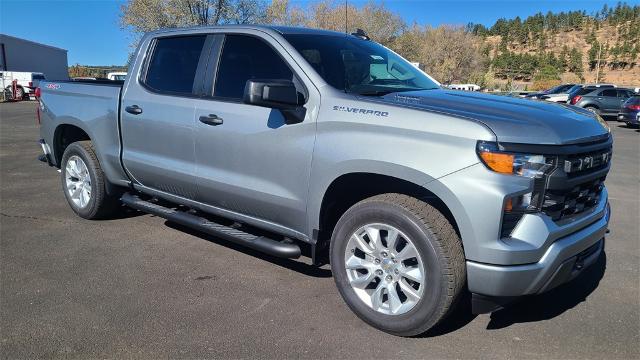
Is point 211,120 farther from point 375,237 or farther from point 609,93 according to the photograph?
point 609,93

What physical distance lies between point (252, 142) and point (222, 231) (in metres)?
0.82

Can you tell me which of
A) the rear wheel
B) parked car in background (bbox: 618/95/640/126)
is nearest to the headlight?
parked car in background (bbox: 618/95/640/126)

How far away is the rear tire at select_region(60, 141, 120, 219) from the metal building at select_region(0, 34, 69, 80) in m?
46.7

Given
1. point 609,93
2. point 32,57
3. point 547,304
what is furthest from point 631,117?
point 32,57

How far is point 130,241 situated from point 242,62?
7.11 ft

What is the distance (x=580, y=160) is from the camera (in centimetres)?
287

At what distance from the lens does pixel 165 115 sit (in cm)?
428

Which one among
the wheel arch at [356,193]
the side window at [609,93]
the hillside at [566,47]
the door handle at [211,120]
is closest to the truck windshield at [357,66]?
the wheel arch at [356,193]

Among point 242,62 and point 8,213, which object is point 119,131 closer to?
point 242,62

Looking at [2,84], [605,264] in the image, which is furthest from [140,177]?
[2,84]

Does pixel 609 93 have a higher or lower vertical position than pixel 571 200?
higher

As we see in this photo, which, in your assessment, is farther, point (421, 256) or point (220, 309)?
point (220, 309)

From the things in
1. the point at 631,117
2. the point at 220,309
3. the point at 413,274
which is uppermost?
the point at 631,117

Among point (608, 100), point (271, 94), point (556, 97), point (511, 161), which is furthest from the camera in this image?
point (556, 97)
